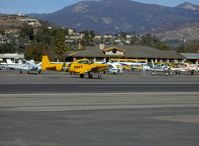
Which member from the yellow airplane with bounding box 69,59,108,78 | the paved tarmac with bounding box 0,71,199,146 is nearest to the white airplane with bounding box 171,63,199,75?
the yellow airplane with bounding box 69,59,108,78

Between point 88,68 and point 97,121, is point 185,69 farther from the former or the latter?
point 97,121

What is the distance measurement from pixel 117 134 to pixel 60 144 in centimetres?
226

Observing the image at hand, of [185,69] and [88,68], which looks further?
[185,69]

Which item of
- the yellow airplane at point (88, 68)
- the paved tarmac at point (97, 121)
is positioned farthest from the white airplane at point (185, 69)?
the paved tarmac at point (97, 121)

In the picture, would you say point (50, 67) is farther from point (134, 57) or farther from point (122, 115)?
point (134, 57)

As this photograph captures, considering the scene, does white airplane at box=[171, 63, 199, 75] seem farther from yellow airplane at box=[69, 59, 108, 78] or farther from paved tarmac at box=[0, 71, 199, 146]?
paved tarmac at box=[0, 71, 199, 146]

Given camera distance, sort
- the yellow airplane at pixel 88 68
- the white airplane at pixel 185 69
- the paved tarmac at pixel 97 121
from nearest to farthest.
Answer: the paved tarmac at pixel 97 121
the yellow airplane at pixel 88 68
the white airplane at pixel 185 69

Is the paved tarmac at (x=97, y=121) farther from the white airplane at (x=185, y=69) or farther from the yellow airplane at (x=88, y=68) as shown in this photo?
the white airplane at (x=185, y=69)

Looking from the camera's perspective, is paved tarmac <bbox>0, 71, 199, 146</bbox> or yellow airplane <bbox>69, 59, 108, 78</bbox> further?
yellow airplane <bbox>69, 59, 108, 78</bbox>

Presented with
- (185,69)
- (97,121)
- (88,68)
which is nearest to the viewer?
(97,121)

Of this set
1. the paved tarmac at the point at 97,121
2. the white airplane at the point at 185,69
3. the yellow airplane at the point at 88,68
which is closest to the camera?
the paved tarmac at the point at 97,121

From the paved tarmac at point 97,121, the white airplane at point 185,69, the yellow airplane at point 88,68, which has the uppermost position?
the yellow airplane at point 88,68

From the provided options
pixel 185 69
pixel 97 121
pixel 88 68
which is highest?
pixel 88 68

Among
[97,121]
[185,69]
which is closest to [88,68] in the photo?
[185,69]
